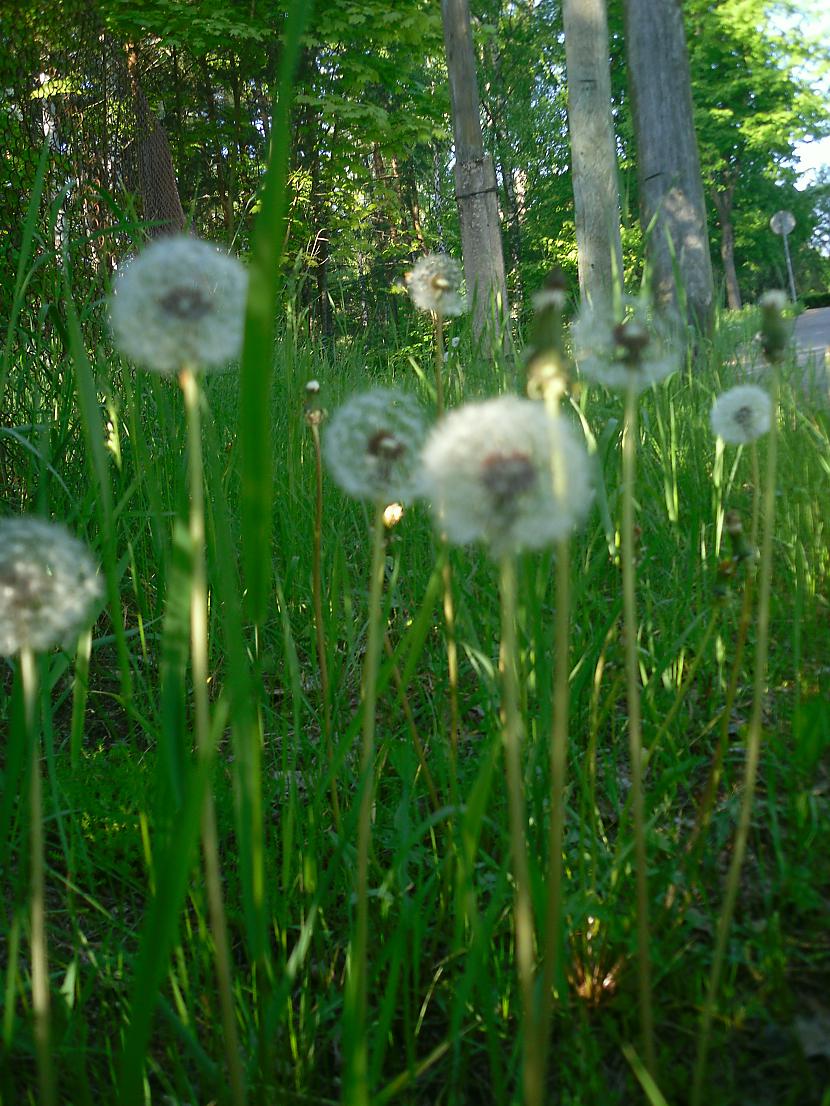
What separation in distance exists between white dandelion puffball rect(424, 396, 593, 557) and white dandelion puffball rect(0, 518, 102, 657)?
0.34 metres

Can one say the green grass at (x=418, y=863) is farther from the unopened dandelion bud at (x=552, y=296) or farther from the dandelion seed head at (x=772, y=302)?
the dandelion seed head at (x=772, y=302)

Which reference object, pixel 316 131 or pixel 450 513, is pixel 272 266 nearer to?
pixel 450 513

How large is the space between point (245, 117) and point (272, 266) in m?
13.5

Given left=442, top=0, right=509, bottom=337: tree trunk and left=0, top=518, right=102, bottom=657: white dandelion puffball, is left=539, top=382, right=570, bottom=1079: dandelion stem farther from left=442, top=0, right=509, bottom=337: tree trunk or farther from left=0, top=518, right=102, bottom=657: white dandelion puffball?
left=442, top=0, right=509, bottom=337: tree trunk

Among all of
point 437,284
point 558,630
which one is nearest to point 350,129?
point 437,284

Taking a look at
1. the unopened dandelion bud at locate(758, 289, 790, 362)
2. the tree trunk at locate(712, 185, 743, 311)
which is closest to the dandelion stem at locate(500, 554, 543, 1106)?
the unopened dandelion bud at locate(758, 289, 790, 362)

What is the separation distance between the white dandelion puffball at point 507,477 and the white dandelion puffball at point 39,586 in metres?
0.34

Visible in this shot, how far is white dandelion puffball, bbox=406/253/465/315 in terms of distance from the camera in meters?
1.53

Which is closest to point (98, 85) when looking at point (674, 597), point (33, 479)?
point (33, 479)

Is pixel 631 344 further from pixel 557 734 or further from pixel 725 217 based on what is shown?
pixel 725 217

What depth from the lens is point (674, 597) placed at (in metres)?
2.10

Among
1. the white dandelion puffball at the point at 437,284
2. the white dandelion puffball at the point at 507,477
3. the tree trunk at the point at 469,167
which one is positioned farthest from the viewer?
the tree trunk at the point at 469,167

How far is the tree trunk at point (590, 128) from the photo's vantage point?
5.25m

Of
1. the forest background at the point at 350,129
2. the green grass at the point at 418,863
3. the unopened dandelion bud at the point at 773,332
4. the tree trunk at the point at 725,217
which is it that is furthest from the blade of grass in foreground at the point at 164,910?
the tree trunk at the point at 725,217
